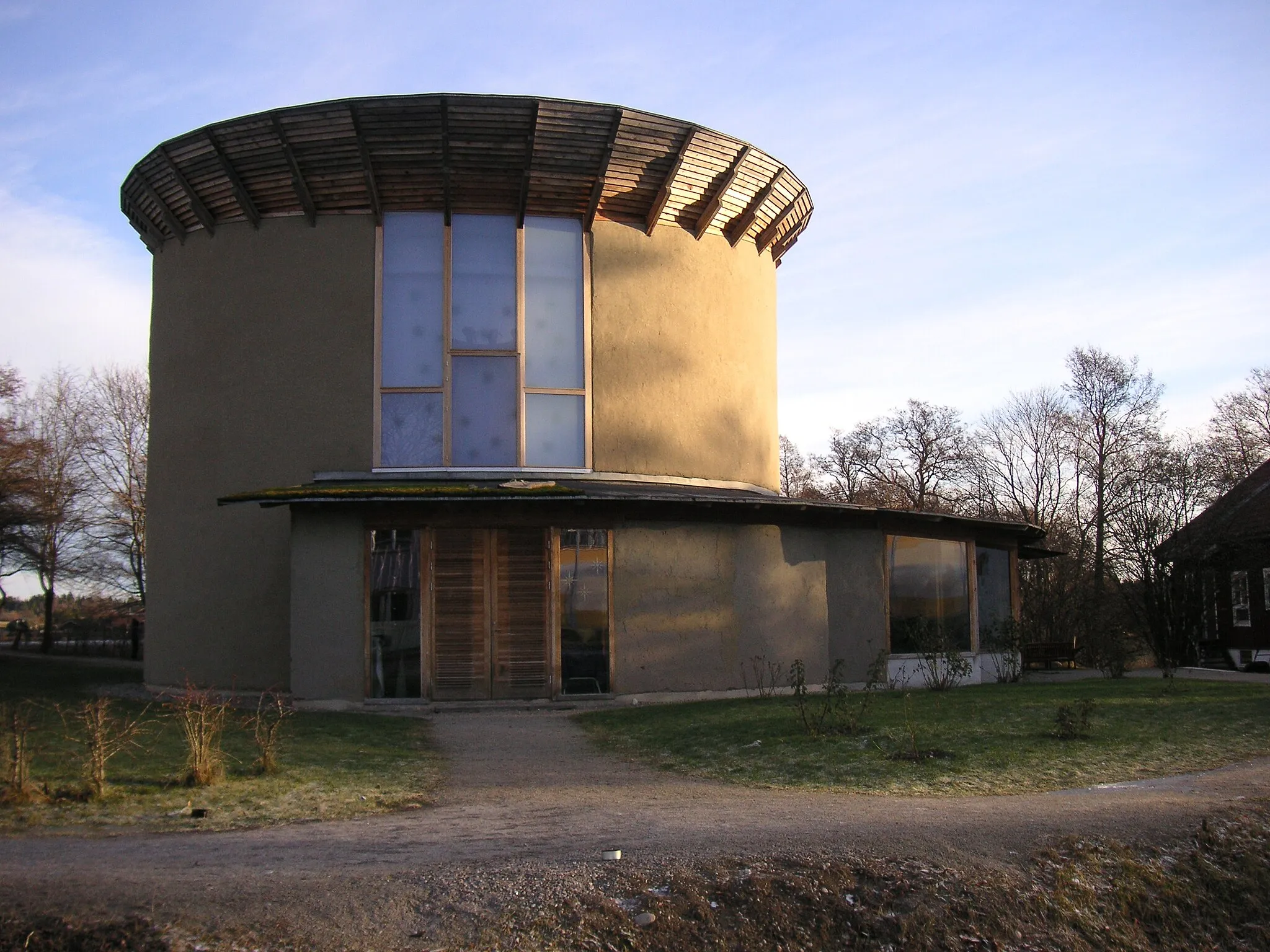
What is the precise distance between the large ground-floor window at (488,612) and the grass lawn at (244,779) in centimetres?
176

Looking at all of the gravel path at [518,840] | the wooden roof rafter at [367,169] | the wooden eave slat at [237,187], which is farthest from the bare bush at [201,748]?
the wooden eave slat at [237,187]

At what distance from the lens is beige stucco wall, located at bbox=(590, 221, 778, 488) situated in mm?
17844

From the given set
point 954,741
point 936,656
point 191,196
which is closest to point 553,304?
point 191,196

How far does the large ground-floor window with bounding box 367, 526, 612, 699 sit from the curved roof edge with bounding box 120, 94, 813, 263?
522 centimetres

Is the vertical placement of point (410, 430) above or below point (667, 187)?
below

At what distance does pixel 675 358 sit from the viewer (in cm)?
1848

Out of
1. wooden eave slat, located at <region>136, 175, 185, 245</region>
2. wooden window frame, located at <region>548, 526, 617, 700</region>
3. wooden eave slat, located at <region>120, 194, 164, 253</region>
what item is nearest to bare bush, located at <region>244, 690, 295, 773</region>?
wooden window frame, located at <region>548, 526, 617, 700</region>

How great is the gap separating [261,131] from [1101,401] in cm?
3378

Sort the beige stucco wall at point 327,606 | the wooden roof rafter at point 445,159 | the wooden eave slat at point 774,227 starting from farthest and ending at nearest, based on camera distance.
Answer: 1. the wooden eave slat at point 774,227
2. the wooden roof rafter at point 445,159
3. the beige stucco wall at point 327,606

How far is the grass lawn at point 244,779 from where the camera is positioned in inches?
320

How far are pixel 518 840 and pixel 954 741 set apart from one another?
5.29m

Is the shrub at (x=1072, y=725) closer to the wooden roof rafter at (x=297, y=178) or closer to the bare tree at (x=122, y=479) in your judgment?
the wooden roof rafter at (x=297, y=178)

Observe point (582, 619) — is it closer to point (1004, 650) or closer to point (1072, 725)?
point (1072, 725)

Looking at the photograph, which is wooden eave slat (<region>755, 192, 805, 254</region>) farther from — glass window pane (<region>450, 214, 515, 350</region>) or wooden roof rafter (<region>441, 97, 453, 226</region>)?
wooden roof rafter (<region>441, 97, 453, 226</region>)
